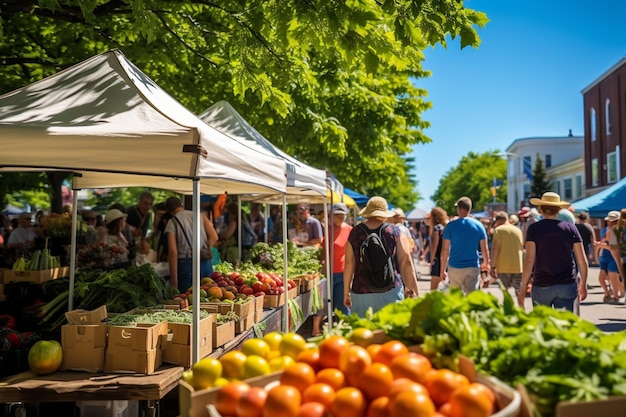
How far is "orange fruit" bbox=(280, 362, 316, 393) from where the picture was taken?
251 centimetres

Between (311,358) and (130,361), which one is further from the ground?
(311,358)

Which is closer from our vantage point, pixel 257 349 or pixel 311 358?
pixel 311 358

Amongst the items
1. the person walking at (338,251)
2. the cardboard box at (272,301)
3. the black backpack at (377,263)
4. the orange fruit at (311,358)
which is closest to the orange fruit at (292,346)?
the orange fruit at (311,358)

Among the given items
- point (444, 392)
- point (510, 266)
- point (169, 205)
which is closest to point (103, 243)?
point (169, 205)

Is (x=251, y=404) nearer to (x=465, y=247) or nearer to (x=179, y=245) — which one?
(x=179, y=245)

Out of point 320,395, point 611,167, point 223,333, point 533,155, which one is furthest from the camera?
point 533,155

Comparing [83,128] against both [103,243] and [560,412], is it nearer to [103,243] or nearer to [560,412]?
[560,412]

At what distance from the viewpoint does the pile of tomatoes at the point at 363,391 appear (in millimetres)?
2197

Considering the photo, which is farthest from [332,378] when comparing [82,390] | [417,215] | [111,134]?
[417,215]

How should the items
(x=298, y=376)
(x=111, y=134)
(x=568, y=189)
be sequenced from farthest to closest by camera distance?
(x=568, y=189) → (x=111, y=134) → (x=298, y=376)

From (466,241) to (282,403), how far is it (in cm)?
735

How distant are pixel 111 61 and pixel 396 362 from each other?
3902 mm

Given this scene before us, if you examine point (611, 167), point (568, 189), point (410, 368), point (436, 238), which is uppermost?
point (611, 167)

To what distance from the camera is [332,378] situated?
8.29 ft
